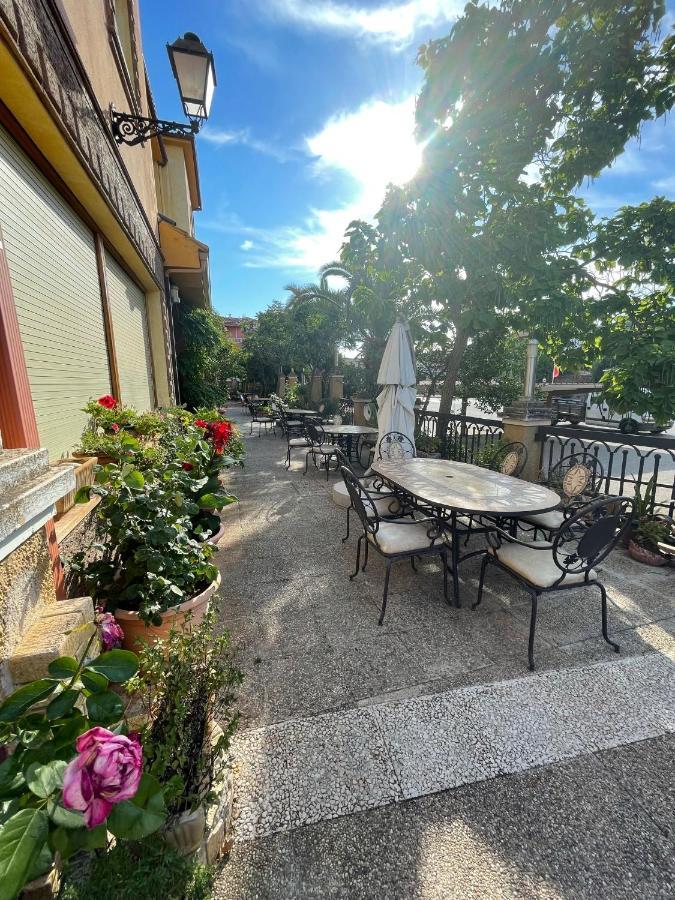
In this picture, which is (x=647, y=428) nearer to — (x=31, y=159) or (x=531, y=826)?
(x=531, y=826)

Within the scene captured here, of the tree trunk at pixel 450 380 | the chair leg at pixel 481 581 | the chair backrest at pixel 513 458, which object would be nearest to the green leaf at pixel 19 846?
the chair leg at pixel 481 581

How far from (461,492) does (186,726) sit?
7.84 ft

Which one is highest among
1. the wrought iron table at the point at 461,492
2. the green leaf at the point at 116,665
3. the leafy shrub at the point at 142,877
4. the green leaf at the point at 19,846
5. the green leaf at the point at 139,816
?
the green leaf at the point at 116,665

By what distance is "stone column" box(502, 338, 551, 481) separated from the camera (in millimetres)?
4668

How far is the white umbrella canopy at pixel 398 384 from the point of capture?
16.5ft

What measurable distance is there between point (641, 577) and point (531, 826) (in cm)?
272

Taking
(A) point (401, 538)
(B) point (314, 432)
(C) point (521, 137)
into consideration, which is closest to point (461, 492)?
(A) point (401, 538)

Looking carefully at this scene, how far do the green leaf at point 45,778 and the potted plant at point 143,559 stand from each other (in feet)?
3.71

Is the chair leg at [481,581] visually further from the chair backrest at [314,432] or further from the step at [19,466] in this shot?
the chair backrest at [314,432]

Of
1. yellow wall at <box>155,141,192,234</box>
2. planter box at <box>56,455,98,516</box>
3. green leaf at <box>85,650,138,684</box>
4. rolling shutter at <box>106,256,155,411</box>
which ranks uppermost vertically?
yellow wall at <box>155,141,192,234</box>

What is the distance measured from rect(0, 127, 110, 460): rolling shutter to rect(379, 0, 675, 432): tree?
18.3ft

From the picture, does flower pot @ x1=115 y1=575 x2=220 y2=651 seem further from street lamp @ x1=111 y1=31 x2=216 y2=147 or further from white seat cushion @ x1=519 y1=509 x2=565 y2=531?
street lamp @ x1=111 y1=31 x2=216 y2=147

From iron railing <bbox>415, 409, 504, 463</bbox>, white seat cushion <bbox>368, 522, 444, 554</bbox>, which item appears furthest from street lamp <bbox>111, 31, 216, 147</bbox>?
iron railing <bbox>415, 409, 504, 463</bbox>

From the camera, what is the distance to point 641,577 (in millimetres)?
3270
